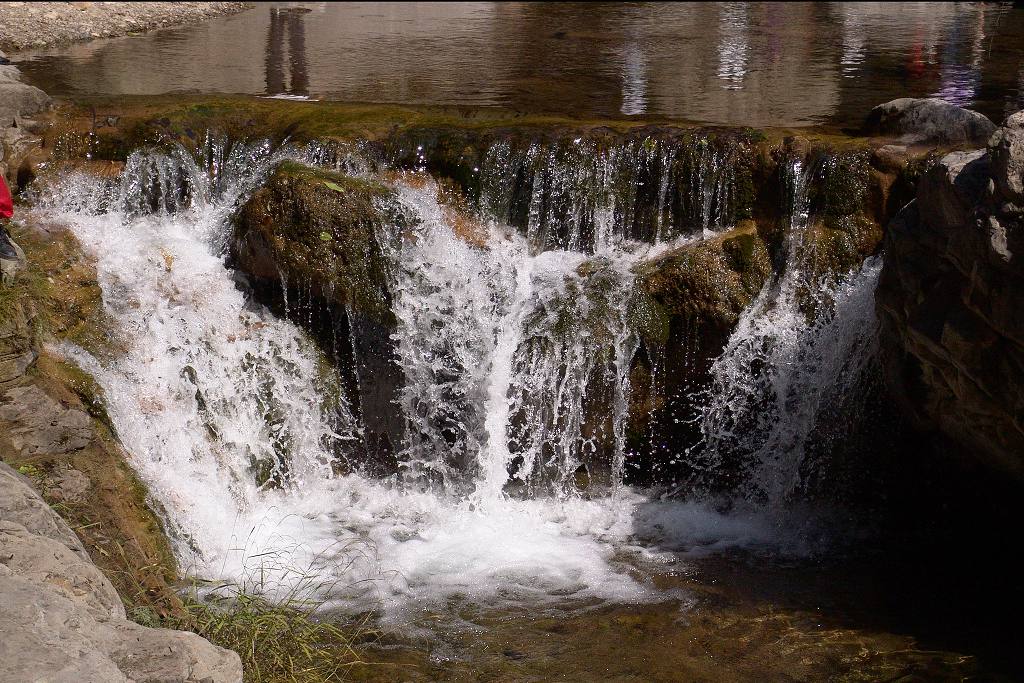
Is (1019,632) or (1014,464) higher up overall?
(1014,464)

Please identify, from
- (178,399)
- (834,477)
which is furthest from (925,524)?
(178,399)

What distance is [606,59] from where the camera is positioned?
11.4m

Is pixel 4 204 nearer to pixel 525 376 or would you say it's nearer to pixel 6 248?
pixel 6 248

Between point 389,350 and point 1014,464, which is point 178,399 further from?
point 1014,464

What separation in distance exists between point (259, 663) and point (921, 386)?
3.78 m

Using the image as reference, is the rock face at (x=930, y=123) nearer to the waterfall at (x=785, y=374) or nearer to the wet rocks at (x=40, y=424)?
the waterfall at (x=785, y=374)

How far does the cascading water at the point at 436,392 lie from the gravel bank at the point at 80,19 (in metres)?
6.68

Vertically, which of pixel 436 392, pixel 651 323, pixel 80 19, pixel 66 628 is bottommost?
pixel 436 392

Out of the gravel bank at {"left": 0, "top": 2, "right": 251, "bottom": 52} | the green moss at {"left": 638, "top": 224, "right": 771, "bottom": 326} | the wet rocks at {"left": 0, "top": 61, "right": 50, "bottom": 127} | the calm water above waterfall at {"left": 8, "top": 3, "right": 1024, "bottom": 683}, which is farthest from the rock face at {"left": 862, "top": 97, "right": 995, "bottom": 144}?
the gravel bank at {"left": 0, "top": 2, "right": 251, "bottom": 52}

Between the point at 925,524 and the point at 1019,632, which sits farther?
the point at 925,524

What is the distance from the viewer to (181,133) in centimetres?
762

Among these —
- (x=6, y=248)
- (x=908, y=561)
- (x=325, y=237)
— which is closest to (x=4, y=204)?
(x=6, y=248)

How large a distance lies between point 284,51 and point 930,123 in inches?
326

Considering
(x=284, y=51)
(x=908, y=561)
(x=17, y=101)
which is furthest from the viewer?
(x=284, y=51)
